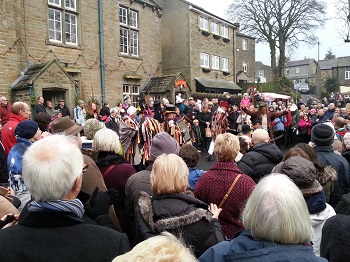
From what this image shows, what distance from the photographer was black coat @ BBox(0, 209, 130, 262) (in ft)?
5.23

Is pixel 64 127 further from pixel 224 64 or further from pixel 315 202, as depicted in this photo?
pixel 224 64

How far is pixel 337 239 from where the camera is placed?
6.82 ft

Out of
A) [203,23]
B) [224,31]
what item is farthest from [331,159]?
[224,31]

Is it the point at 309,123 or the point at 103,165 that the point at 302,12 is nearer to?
the point at 309,123

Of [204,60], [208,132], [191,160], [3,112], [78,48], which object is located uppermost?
[204,60]

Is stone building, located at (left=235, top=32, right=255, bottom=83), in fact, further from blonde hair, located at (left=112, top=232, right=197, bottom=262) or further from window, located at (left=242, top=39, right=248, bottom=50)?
blonde hair, located at (left=112, top=232, right=197, bottom=262)

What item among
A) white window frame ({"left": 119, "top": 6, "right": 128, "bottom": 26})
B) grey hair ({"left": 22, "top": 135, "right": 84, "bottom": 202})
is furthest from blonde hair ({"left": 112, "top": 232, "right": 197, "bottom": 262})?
white window frame ({"left": 119, "top": 6, "right": 128, "bottom": 26})

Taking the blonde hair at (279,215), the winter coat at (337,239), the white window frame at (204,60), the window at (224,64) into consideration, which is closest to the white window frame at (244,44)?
the window at (224,64)

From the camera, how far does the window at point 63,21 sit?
1579cm

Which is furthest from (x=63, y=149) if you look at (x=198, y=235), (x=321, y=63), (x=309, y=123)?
(x=321, y=63)

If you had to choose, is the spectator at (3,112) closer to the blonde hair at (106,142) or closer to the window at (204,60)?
the blonde hair at (106,142)

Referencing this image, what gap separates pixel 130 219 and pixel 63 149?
5.73ft

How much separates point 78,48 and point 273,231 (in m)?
16.8

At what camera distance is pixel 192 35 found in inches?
969
